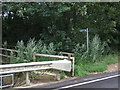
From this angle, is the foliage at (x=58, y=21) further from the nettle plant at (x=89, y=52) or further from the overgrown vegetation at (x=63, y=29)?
the nettle plant at (x=89, y=52)

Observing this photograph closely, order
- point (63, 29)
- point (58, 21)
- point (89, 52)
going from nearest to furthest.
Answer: point (89, 52) → point (58, 21) → point (63, 29)

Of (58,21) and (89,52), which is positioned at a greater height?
(58,21)

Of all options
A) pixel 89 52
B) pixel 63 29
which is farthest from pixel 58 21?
pixel 89 52

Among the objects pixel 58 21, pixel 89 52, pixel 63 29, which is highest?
pixel 58 21

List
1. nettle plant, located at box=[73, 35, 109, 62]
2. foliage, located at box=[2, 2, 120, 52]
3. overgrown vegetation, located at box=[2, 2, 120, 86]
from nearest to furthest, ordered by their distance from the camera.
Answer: overgrown vegetation, located at box=[2, 2, 120, 86], foliage, located at box=[2, 2, 120, 52], nettle plant, located at box=[73, 35, 109, 62]

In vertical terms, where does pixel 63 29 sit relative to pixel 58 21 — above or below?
below

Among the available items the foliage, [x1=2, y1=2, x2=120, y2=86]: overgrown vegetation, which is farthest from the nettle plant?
the foliage


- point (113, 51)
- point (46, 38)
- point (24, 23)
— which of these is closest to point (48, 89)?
point (46, 38)

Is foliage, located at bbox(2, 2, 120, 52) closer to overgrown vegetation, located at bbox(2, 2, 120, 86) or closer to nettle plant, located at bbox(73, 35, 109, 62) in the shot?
overgrown vegetation, located at bbox(2, 2, 120, 86)

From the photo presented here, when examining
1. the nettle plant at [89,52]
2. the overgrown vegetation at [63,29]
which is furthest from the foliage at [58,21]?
the nettle plant at [89,52]

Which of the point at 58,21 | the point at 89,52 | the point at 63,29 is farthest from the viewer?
the point at 63,29

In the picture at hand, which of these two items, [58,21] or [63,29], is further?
[63,29]

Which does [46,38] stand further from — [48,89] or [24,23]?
[48,89]

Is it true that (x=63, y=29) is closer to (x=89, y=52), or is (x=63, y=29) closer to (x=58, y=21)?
(x=58, y=21)
